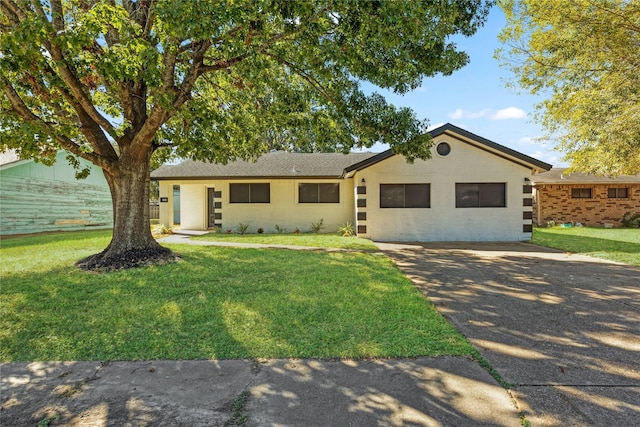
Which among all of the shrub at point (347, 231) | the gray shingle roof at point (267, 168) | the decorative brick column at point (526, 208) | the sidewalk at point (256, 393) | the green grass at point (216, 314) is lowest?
the sidewalk at point (256, 393)

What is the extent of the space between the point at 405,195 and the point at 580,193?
14.7 metres

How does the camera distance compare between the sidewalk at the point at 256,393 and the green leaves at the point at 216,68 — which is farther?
the green leaves at the point at 216,68

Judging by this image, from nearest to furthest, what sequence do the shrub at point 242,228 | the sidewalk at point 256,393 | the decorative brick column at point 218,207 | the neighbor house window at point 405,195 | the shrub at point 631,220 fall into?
the sidewalk at point 256,393 < the neighbor house window at point 405,195 < the shrub at point 242,228 < the decorative brick column at point 218,207 < the shrub at point 631,220

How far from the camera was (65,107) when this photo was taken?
8398 millimetres

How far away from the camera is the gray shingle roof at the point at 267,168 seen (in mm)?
15031

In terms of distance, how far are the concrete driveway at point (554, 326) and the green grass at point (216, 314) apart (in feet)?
1.64

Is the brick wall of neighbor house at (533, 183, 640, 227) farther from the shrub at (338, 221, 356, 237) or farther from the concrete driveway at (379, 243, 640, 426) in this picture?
the concrete driveway at (379, 243, 640, 426)

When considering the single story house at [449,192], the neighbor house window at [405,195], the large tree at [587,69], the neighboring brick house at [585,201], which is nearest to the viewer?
the large tree at [587,69]

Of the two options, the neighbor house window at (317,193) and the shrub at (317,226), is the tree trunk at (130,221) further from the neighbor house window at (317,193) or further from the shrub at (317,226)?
the neighbor house window at (317,193)

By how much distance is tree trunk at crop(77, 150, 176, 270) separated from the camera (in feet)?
23.8

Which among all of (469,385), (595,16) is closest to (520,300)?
(469,385)

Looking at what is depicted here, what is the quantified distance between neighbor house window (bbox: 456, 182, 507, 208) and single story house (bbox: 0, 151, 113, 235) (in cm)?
1854

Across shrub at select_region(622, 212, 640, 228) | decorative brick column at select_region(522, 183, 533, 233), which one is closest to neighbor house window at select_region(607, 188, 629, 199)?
shrub at select_region(622, 212, 640, 228)

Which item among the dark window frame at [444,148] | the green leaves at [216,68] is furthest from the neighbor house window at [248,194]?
the dark window frame at [444,148]
